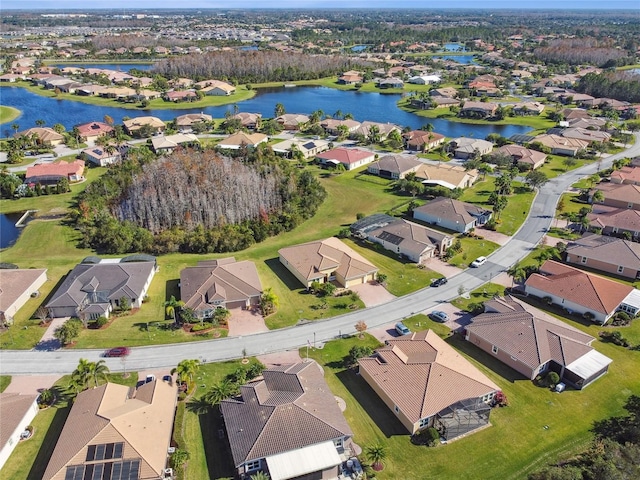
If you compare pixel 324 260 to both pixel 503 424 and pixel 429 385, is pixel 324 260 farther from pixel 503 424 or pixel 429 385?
pixel 503 424

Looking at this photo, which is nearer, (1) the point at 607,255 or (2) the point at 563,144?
(1) the point at 607,255

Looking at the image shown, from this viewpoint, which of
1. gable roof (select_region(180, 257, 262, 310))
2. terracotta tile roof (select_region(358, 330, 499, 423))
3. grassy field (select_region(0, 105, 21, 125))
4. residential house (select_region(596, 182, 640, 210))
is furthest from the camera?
grassy field (select_region(0, 105, 21, 125))

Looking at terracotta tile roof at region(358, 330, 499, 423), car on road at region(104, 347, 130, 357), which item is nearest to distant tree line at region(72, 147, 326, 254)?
car on road at region(104, 347, 130, 357)

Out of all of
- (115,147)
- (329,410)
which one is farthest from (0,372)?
(115,147)

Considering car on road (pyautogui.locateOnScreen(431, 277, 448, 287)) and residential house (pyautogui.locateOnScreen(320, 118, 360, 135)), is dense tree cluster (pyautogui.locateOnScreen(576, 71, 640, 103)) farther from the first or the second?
car on road (pyautogui.locateOnScreen(431, 277, 448, 287))

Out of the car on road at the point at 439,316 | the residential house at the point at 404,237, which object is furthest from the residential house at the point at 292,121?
the car on road at the point at 439,316

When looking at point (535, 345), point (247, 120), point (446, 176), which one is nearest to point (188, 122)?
point (247, 120)
